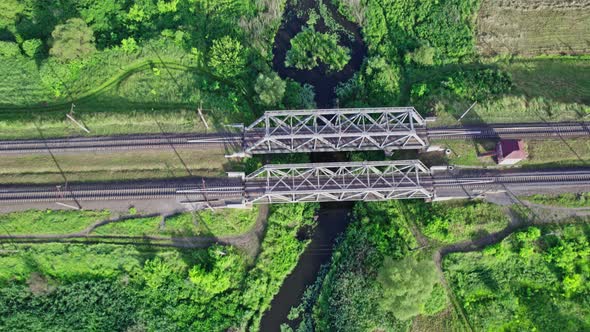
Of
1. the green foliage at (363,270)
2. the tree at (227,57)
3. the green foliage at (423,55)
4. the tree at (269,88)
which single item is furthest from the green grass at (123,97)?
the green foliage at (423,55)

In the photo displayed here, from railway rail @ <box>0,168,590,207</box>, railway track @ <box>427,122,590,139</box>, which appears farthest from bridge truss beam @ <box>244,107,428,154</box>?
railway rail @ <box>0,168,590,207</box>

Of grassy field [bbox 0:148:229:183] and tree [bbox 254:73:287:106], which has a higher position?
tree [bbox 254:73:287:106]

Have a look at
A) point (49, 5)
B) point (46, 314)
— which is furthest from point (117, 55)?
point (46, 314)

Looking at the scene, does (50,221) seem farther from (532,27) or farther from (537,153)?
(532,27)

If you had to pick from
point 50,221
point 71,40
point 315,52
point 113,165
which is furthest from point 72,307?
point 315,52

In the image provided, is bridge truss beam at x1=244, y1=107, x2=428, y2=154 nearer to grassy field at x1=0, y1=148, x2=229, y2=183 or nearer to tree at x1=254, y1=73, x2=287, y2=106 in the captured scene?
tree at x1=254, y1=73, x2=287, y2=106

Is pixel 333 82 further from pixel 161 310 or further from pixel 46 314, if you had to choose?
pixel 46 314

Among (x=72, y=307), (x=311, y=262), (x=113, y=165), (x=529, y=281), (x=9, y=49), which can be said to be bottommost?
(x=72, y=307)
